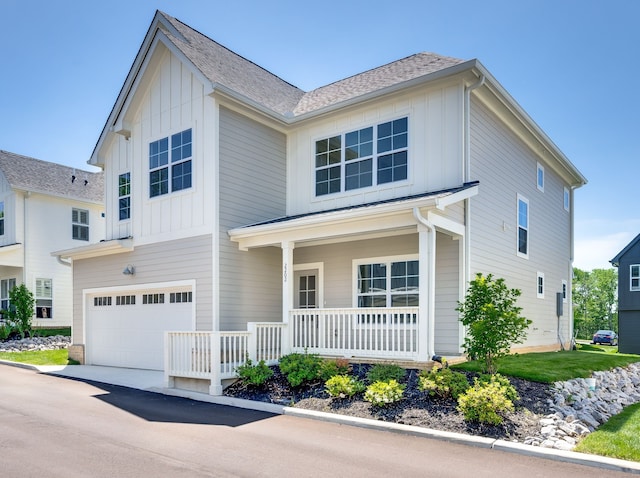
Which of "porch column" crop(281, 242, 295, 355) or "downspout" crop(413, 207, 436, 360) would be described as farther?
"porch column" crop(281, 242, 295, 355)

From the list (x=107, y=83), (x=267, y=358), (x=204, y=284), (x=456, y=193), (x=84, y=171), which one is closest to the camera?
(x=456, y=193)

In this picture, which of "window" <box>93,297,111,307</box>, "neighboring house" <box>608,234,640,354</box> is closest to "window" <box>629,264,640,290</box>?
"neighboring house" <box>608,234,640,354</box>

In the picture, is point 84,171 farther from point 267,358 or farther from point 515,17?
point 515,17

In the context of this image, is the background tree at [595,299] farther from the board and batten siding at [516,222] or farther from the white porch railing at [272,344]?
the white porch railing at [272,344]

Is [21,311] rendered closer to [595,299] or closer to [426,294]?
[426,294]

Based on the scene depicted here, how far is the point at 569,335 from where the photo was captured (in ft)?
61.5

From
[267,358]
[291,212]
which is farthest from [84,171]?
[267,358]

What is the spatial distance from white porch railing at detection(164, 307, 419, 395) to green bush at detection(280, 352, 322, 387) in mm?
530

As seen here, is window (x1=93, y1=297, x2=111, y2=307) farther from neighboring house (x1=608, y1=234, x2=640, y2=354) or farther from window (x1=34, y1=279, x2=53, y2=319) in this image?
neighboring house (x1=608, y1=234, x2=640, y2=354)

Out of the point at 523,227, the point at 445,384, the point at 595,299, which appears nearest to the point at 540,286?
the point at 523,227

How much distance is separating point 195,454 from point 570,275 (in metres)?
17.2

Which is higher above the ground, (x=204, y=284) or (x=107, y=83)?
(x=107, y=83)

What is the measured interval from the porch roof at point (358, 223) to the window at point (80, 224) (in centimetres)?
1469

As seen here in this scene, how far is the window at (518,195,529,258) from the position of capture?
14.9 meters
